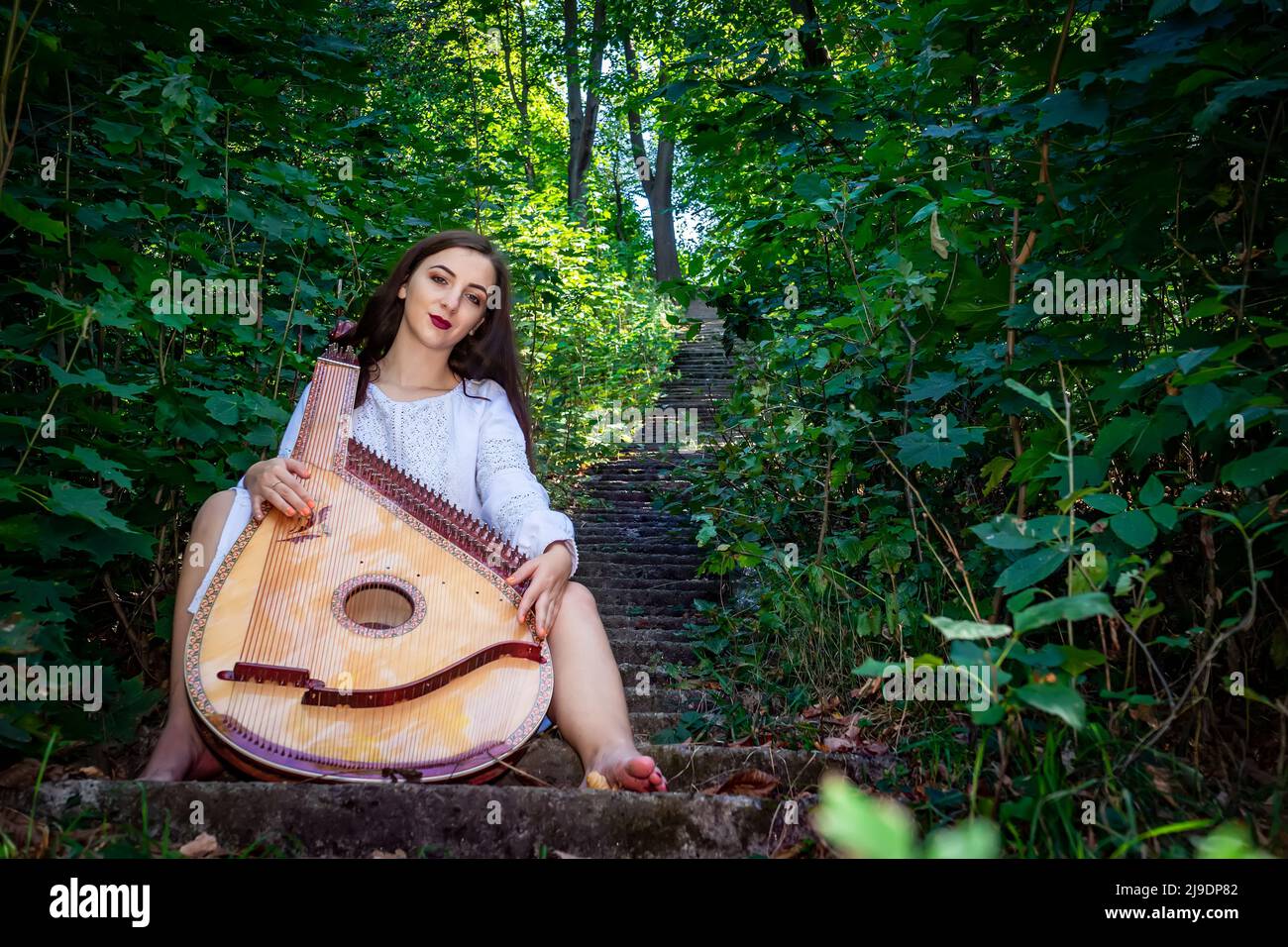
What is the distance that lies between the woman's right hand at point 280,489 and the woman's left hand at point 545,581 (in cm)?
53

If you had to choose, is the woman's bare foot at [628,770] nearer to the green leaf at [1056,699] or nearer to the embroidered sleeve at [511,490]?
the embroidered sleeve at [511,490]

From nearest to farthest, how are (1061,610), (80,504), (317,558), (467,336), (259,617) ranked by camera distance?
(1061,610) → (80,504) → (259,617) → (317,558) → (467,336)

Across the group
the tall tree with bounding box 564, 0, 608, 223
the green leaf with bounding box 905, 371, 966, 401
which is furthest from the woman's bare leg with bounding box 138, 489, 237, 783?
the tall tree with bounding box 564, 0, 608, 223

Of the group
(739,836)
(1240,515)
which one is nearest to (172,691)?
(739,836)

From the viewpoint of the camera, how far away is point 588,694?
6.64ft

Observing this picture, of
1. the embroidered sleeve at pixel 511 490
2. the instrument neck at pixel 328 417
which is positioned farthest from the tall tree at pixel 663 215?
the instrument neck at pixel 328 417

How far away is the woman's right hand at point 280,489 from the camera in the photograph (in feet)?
6.66

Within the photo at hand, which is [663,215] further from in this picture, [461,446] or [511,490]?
[511,490]

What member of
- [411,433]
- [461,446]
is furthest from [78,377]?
[461,446]

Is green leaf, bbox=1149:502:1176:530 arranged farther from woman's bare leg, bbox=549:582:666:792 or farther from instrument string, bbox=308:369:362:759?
instrument string, bbox=308:369:362:759

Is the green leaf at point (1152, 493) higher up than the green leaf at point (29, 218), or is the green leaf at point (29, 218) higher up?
the green leaf at point (29, 218)

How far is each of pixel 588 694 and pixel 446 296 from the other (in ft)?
4.59

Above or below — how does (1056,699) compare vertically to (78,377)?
below
